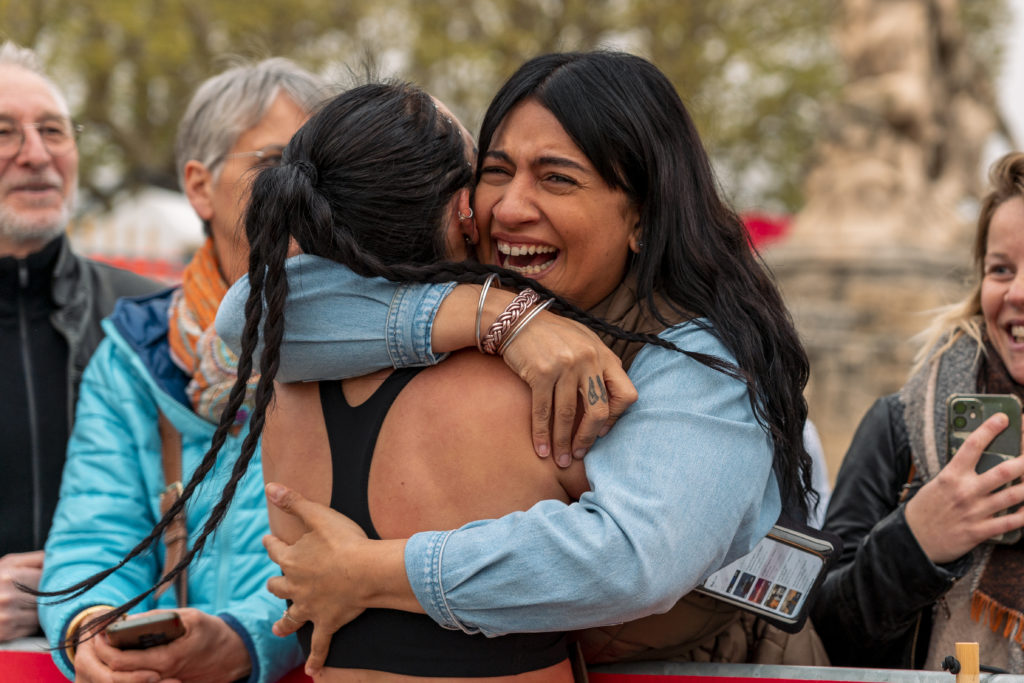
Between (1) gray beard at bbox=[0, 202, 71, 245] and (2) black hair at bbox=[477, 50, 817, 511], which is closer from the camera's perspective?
(2) black hair at bbox=[477, 50, 817, 511]

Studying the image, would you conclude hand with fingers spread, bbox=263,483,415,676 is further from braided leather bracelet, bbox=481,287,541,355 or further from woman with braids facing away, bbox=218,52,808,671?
braided leather bracelet, bbox=481,287,541,355

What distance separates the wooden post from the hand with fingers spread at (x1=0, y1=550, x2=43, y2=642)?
82.8 inches

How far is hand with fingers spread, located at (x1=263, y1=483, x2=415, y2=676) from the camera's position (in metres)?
1.73

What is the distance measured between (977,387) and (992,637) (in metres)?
0.61

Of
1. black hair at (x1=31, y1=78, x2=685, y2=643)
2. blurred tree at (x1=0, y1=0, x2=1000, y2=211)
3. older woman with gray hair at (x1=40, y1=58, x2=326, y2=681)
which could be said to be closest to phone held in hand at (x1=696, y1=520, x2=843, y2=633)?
black hair at (x1=31, y1=78, x2=685, y2=643)

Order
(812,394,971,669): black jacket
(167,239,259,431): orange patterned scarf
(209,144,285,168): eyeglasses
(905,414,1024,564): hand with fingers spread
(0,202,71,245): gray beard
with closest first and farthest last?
(905,414,1024,564): hand with fingers spread → (812,394,971,669): black jacket → (167,239,259,431): orange patterned scarf → (209,144,285,168): eyeglasses → (0,202,71,245): gray beard

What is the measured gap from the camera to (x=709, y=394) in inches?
69.1

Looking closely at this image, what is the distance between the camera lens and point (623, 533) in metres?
1.64

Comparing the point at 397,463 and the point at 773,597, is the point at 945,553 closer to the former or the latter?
the point at 773,597

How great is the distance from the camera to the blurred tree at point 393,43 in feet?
59.3

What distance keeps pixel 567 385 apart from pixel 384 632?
1.77 ft

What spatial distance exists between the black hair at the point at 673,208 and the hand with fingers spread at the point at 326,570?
661mm

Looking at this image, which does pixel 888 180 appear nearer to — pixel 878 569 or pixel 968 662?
pixel 878 569


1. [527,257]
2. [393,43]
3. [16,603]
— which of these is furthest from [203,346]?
[393,43]
